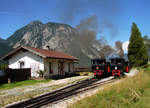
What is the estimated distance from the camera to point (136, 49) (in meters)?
23.5

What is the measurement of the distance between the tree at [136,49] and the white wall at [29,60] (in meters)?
13.4

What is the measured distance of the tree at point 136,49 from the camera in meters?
23.0

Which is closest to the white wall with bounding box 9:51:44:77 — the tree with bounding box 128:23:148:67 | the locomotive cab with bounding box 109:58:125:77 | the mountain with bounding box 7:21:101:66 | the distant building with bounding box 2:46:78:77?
the distant building with bounding box 2:46:78:77

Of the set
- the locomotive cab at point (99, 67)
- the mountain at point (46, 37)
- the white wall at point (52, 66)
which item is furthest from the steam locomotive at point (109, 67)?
the mountain at point (46, 37)

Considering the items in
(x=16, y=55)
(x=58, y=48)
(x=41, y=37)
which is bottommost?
(x=16, y=55)

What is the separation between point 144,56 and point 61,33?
97.9 m

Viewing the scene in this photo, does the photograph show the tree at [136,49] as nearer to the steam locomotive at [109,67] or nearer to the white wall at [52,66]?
the steam locomotive at [109,67]

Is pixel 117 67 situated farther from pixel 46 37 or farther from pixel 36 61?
pixel 46 37

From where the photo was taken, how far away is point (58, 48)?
331 ft

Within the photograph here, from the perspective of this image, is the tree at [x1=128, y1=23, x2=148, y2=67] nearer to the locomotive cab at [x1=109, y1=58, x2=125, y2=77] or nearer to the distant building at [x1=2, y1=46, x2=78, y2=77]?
the locomotive cab at [x1=109, y1=58, x2=125, y2=77]

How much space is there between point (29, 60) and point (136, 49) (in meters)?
15.7

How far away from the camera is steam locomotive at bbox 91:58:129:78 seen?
18.5 meters

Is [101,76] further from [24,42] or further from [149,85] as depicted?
[24,42]

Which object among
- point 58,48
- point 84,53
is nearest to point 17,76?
point 84,53
